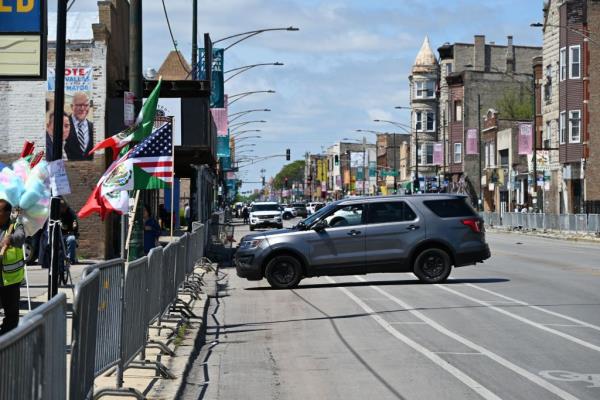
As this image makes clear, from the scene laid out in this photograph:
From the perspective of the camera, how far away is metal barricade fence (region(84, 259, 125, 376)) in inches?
332

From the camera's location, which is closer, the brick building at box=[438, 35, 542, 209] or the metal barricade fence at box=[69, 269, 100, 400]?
the metal barricade fence at box=[69, 269, 100, 400]

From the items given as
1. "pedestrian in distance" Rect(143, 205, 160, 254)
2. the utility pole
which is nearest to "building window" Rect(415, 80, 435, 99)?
"pedestrian in distance" Rect(143, 205, 160, 254)

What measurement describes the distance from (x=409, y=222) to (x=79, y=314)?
15.4 meters

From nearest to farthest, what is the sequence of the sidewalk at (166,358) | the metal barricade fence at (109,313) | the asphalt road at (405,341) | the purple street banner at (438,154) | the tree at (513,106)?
the metal barricade fence at (109,313)
the sidewalk at (166,358)
the asphalt road at (405,341)
the purple street banner at (438,154)
the tree at (513,106)

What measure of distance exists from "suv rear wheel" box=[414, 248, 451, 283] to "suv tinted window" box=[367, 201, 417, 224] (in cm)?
85

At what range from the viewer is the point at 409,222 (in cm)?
2197

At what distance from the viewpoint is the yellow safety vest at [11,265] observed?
35.1 ft

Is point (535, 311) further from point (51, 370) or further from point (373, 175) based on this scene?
point (373, 175)

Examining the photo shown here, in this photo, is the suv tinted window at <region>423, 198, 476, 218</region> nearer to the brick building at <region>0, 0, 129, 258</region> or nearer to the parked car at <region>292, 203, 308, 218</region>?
the brick building at <region>0, 0, 129, 258</region>

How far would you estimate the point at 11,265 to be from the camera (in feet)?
35.4

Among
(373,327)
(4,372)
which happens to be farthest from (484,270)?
(4,372)

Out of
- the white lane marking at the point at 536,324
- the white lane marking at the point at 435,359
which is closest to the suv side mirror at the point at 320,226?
the white lane marking at the point at 536,324

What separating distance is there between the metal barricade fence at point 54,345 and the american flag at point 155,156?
368 inches

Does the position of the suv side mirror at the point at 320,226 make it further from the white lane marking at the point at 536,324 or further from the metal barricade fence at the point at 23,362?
the metal barricade fence at the point at 23,362
